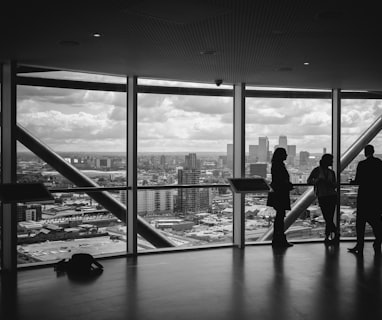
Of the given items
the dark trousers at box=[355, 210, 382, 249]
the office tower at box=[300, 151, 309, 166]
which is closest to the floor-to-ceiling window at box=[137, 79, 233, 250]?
the office tower at box=[300, 151, 309, 166]

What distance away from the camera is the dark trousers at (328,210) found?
31.5 feet

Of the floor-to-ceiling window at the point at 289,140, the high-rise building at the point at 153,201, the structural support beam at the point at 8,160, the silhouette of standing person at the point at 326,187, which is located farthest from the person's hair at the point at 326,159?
the structural support beam at the point at 8,160

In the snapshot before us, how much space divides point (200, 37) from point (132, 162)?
3616mm

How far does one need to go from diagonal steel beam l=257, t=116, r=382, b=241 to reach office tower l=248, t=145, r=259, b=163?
1438mm

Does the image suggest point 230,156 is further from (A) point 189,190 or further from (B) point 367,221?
(B) point 367,221

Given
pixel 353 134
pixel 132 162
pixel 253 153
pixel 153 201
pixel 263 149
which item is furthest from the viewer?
pixel 353 134

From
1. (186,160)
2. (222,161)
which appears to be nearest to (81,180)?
(186,160)

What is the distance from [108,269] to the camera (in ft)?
24.9

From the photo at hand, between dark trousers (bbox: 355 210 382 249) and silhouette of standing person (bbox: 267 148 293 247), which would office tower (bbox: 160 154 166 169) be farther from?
dark trousers (bbox: 355 210 382 249)

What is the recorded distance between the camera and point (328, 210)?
9648 millimetres

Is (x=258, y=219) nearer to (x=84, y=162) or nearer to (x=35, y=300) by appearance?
(x=84, y=162)

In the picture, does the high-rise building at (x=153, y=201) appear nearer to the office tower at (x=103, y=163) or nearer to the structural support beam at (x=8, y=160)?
the office tower at (x=103, y=163)

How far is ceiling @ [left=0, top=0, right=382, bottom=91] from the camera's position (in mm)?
4656

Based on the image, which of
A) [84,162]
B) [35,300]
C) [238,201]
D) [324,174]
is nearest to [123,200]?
[84,162]
